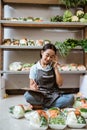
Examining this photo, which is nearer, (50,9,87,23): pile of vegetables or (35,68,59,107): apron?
(35,68,59,107): apron

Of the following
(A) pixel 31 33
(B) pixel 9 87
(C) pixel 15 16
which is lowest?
(B) pixel 9 87

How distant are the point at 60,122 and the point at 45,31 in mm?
1962

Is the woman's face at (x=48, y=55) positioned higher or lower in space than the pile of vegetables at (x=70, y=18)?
lower

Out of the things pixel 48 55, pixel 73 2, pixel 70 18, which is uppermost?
pixel 73 2

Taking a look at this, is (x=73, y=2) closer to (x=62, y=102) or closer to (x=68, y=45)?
(x=68, y=45)

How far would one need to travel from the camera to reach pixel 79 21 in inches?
123

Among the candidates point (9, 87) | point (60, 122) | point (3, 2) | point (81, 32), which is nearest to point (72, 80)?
point (81, 32)

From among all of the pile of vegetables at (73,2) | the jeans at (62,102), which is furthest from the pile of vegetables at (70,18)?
the jeans at (62,102)

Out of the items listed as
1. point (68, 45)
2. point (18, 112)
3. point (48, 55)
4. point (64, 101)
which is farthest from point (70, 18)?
point (18, 112)

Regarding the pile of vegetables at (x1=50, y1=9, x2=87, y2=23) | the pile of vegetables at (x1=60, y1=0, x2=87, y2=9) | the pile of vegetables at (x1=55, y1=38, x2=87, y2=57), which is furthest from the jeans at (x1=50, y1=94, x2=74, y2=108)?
the pile of vegetables at (x1=60, y1=0, x2=87, y2=9)

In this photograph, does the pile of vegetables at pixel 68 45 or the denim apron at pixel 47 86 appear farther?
the pile of vegetables at pixel 68 45

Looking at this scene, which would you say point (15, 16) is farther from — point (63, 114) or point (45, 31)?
point (63, 114)

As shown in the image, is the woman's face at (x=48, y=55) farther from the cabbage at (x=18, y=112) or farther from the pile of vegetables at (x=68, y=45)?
the pile of vegetables at (x=68, y=45)

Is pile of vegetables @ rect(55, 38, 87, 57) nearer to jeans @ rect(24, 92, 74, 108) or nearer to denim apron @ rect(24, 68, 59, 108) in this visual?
denim apron @ rect(24, 68, 59, 108)
